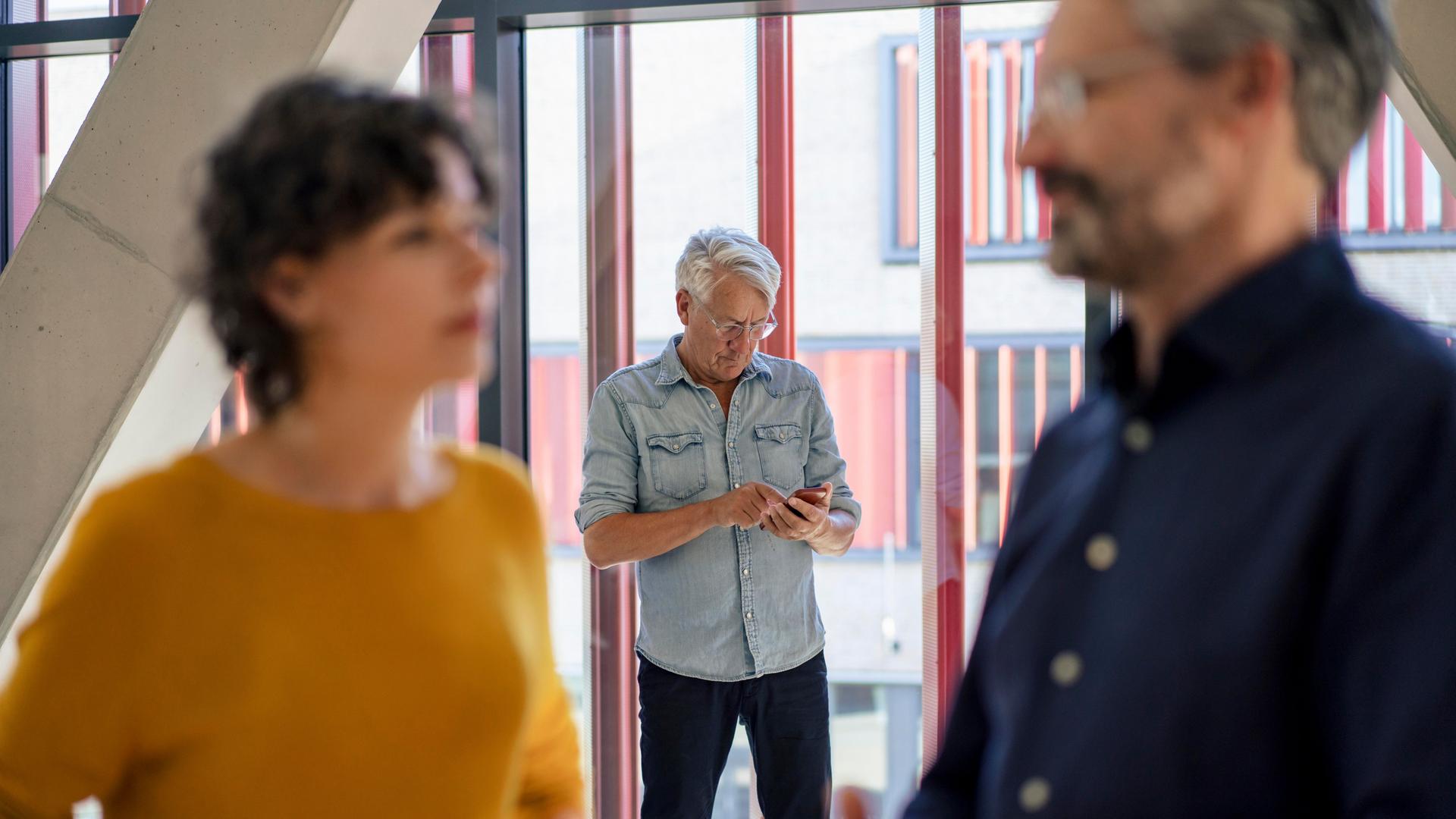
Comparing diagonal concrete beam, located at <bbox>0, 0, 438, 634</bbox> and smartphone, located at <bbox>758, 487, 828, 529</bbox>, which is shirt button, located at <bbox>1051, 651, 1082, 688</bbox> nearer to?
smartphone, located at <bbox>758, 487, 828, 529</bbox>

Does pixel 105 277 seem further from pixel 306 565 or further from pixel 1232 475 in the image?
pixel 1232 475

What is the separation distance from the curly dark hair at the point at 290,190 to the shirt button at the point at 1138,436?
693 mm

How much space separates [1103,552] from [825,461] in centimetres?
194

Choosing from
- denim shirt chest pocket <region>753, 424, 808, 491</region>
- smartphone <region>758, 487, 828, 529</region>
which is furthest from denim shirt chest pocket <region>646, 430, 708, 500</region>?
smartphone <region>758, 487, 828, 529</region>

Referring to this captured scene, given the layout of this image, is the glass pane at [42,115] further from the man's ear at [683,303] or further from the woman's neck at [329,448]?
the woman's neck at [329,448]

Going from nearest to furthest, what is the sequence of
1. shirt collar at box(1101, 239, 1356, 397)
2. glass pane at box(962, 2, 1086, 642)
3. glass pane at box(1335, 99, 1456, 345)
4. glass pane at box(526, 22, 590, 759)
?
shirt collar at box(1101, 239, 1356, 397) → glass pane at box(1335, 99, 1456, 345) → glass pane at box(962, 2, 1086, 642) → glass pane at box(526, 22, 590, 759)

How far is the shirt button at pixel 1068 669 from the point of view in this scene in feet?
3.06

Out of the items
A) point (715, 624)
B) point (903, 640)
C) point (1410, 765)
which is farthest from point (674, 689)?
point (1410, 765)

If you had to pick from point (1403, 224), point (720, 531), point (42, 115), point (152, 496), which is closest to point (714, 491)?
point (720, 531)

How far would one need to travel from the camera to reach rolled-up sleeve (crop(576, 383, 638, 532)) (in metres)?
2.75

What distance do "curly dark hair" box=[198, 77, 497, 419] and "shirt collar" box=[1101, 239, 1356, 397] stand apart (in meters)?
0.72

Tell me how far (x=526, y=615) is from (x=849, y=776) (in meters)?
2.60

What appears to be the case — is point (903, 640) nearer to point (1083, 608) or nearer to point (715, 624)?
point (715, 624)

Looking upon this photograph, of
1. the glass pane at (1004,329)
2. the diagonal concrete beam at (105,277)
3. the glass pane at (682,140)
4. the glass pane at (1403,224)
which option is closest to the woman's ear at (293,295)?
the diagonal concrete beam at (105,277)
